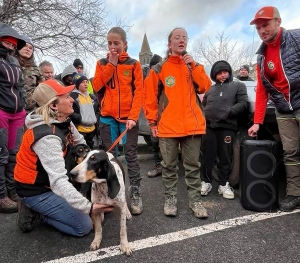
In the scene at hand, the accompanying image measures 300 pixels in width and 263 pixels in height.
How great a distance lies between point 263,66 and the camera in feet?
10.8

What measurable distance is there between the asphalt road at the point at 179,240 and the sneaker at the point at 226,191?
0.92 feet

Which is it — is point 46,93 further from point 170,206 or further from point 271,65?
point 271,65

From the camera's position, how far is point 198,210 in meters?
3.07

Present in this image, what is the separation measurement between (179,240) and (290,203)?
60.3 inches

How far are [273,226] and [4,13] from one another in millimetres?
8513

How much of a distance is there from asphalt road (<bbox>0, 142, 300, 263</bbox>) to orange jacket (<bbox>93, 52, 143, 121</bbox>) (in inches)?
49.6

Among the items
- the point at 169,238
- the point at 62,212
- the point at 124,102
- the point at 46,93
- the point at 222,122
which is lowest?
the point at 169,238

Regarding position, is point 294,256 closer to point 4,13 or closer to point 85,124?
point 85,124

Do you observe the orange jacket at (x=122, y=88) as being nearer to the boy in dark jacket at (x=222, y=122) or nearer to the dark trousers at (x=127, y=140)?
the dark trousers at (x=127, y=140)

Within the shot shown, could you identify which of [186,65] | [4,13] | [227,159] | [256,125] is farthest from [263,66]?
[4,13]

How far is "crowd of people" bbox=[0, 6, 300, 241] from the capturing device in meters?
2.63

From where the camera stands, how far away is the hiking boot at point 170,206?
3.09 metres

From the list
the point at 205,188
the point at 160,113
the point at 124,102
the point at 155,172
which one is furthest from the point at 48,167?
the point at 155,172

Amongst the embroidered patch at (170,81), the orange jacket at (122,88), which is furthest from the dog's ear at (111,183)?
the embroidered patch at (170,81)
